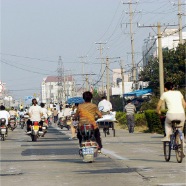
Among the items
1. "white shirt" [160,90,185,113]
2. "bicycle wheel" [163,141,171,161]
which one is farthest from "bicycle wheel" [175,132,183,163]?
"white shirt" [160,90,185,113]

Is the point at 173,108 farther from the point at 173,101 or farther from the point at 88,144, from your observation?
the point at 88,144

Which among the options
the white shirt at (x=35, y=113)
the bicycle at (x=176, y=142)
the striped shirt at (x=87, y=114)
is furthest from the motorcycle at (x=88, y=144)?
the white shirt at (x=35, y=113)

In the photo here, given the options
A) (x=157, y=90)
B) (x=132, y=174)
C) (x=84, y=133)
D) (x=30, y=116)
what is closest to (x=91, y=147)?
(x=84, y=133)

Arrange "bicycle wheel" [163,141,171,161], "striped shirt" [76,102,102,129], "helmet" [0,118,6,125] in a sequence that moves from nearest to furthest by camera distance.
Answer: "bicycle wheel" [163,141,171,161] → "striped shirt" [76,102,102,129] → "helmet" [0,118,6,125]

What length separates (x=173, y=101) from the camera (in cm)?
1827

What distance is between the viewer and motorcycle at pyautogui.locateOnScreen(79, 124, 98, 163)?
739 inches

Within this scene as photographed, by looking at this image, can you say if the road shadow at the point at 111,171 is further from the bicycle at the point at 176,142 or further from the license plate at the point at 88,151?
the license plate at the point at 88,151

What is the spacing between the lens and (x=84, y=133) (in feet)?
63.1

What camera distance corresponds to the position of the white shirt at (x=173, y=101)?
715 inches

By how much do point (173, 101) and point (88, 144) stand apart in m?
2.30

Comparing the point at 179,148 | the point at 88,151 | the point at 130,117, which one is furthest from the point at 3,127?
the point at 179,148

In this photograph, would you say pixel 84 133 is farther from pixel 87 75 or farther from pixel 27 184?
pixel 87 75

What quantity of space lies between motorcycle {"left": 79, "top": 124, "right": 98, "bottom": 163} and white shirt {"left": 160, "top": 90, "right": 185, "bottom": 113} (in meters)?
2.02

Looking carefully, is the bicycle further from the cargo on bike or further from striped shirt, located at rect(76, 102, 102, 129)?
striped shirt, located at rect(76, 102, 102, 129)
